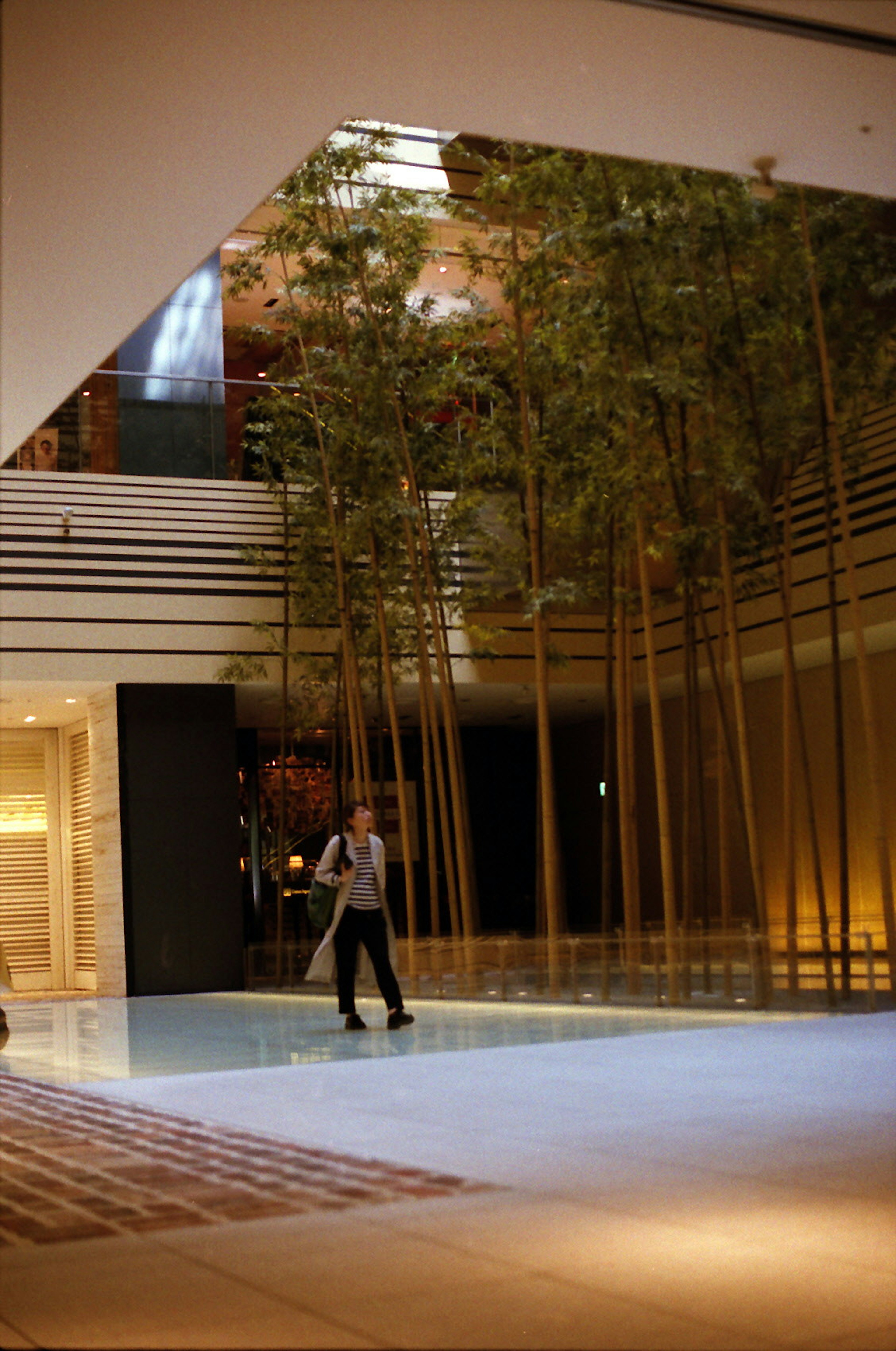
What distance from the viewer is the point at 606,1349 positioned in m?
2.47

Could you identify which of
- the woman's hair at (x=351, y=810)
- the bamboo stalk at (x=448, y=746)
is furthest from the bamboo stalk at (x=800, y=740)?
the bamboo stalk at (x=448, y=746)

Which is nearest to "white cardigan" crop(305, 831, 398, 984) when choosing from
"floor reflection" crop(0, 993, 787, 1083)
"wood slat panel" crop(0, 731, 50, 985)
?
"floor reflection" crop(0, 993, 787, 1083)

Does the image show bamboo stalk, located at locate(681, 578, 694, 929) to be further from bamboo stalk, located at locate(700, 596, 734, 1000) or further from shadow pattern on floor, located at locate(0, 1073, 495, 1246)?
shadow pattern on floor, located at locate(0, 1073, 495, 1246)

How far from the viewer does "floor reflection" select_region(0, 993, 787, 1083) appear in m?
7.41

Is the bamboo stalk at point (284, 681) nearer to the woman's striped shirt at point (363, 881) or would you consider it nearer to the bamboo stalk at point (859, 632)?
the woman's striped shirt at point (363, 881)

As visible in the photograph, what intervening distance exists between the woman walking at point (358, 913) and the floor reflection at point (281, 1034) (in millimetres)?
237

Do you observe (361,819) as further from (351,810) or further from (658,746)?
(658,746)

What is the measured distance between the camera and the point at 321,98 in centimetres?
349

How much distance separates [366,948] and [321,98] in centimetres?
595

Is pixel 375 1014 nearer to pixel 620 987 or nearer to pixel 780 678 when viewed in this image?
pixel 620 987

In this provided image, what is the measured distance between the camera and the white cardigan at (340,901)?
8539 millimetres

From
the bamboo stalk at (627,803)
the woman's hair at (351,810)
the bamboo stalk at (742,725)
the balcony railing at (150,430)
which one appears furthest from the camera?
the balcony railing at (150,430)

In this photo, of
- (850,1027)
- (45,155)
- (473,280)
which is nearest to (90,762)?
(473,280)

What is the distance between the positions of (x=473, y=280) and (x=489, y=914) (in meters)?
12.7
